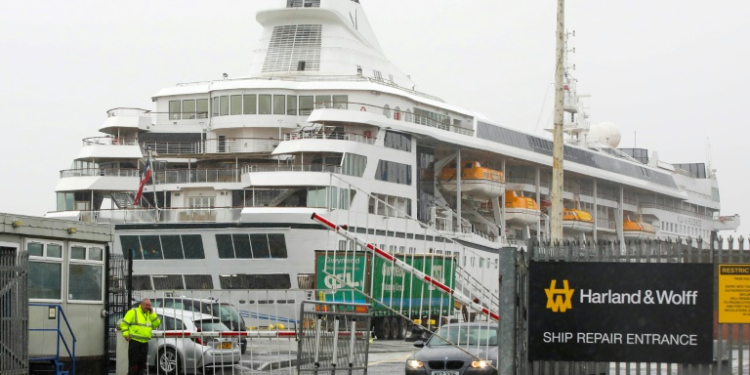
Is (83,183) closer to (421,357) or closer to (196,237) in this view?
(196,237)

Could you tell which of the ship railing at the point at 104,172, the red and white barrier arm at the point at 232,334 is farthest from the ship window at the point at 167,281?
the red and white barrier arm at the point at 232,334

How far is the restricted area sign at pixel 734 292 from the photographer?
13586 mm

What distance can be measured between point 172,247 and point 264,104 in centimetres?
862

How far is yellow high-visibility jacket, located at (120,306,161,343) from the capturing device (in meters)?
20.8

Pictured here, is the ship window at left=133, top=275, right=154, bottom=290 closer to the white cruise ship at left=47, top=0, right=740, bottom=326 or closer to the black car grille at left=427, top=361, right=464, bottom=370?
the white cruise ship at left=47, top=0, right=740, bottom=326

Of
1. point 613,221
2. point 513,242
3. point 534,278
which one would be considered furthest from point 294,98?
point 534,278

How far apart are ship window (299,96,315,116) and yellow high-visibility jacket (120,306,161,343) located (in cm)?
3185

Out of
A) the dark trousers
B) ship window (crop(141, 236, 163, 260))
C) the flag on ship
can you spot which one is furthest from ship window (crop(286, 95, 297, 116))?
the dark trousers

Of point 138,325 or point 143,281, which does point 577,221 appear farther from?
point 138,325

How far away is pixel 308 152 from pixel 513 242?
1921 centimetres

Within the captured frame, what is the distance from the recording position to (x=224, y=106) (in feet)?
172

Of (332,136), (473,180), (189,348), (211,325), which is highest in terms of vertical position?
(332,136)

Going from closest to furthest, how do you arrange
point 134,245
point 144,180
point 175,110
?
point 134,245
point 144,180
point 175,110

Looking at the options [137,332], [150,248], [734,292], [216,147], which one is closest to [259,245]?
[150,248]
